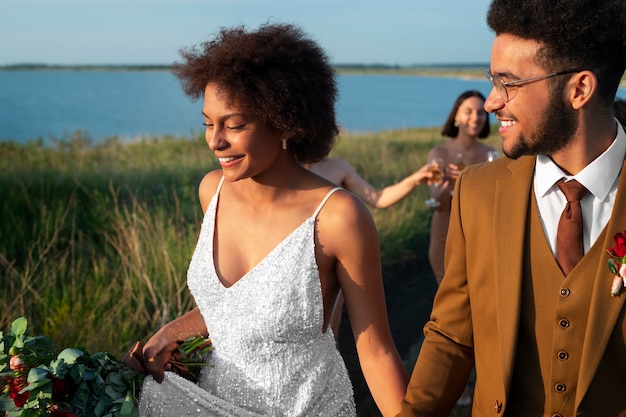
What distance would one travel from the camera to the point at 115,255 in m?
8.92

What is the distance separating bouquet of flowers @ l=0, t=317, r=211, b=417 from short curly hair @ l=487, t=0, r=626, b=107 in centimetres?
179

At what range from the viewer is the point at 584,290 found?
2432 mm

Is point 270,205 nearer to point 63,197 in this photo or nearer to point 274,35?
point 274,35

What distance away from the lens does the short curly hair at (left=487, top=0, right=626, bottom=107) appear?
2.46m

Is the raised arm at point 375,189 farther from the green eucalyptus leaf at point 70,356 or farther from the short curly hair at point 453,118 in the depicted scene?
the green eucalyptus leaf at point 70,356

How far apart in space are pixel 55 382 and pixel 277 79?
52.2 inches

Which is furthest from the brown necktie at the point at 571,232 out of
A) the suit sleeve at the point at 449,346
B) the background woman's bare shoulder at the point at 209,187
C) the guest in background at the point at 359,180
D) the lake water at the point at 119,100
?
the lake water at the point at 119,100

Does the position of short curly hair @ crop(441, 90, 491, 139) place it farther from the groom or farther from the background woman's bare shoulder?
the groom

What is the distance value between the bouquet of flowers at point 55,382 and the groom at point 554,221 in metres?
1.32

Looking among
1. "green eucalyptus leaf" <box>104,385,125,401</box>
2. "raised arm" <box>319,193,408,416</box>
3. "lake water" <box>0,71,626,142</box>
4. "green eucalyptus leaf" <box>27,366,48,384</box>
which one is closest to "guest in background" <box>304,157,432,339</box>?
"raised arm" <box>319,193,408,416</box>

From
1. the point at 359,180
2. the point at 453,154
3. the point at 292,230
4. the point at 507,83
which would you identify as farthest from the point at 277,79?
the point at 453,154

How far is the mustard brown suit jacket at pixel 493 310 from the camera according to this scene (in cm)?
242

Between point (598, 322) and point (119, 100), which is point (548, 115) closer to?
point (598, 322)

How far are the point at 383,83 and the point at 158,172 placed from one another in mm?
163542
